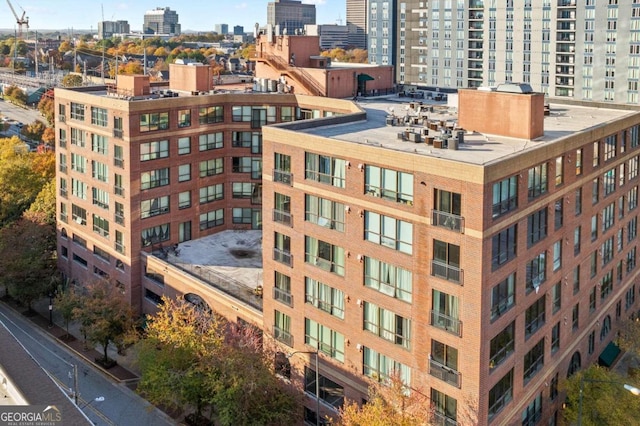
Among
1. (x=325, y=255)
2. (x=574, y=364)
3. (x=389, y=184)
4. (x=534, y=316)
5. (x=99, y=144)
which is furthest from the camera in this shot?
(x=99, y=144)

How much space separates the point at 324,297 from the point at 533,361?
15.3 m

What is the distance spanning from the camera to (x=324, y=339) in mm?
50250

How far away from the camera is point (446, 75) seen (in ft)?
563

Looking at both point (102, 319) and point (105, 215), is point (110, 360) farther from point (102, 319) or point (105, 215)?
point (105, 215)

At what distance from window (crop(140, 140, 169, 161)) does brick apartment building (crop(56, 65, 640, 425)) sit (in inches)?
5.7

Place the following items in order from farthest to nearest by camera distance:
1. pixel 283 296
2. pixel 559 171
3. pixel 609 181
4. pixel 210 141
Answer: pixel 210 141
pixel 609 181
pixel 283 296
pixel 559 171

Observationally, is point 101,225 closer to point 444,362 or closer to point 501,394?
point 444,362

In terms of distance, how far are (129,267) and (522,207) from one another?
143 feet

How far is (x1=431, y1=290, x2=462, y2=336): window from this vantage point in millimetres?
41438

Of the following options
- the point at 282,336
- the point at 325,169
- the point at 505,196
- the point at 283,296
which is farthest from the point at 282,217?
the point at 505,196

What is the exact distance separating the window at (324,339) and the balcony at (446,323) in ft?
28.2

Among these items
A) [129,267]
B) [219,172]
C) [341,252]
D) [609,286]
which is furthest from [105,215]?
[609,286]

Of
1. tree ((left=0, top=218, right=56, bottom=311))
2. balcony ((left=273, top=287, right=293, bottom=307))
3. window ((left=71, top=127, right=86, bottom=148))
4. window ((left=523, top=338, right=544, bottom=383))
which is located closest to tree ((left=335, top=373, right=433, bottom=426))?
window ((left=523, top=338, right=544, bottom=383))

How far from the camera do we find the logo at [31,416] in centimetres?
3891
